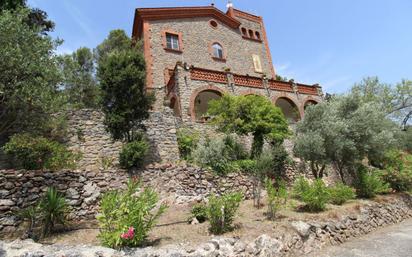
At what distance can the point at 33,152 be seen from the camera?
8.62m

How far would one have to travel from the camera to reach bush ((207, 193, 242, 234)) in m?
6.88

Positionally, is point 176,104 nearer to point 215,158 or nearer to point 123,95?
point 123,95

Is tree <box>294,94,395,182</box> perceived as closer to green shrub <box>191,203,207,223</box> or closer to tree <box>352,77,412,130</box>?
green shrub <box>191,203,207,223</box>

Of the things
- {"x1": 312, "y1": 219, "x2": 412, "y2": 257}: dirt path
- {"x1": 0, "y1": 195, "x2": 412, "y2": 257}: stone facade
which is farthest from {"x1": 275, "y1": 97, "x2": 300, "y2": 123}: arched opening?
{"x1": 312, "y1": 219, "x2": 412, "y2": 257}: dirt path

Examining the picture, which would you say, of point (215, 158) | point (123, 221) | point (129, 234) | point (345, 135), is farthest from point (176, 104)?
point (129, 234)

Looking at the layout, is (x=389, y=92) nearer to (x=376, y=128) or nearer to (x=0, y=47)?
(x=376, y=128)

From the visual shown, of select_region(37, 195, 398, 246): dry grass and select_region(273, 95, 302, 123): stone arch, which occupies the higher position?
select_region(273, 95, 302, 123): stone arch

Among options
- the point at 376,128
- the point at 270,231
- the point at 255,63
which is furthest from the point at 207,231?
the point at 255,63

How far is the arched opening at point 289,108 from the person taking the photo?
19672 millimetres

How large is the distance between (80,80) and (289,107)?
14858 mm

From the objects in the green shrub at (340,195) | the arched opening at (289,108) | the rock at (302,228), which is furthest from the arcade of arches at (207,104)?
the rock at (302,228)

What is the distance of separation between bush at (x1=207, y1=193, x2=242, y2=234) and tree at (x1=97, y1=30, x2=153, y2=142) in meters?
5.39

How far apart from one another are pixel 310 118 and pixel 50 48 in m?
11.1

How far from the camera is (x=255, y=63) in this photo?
79.4 ft
